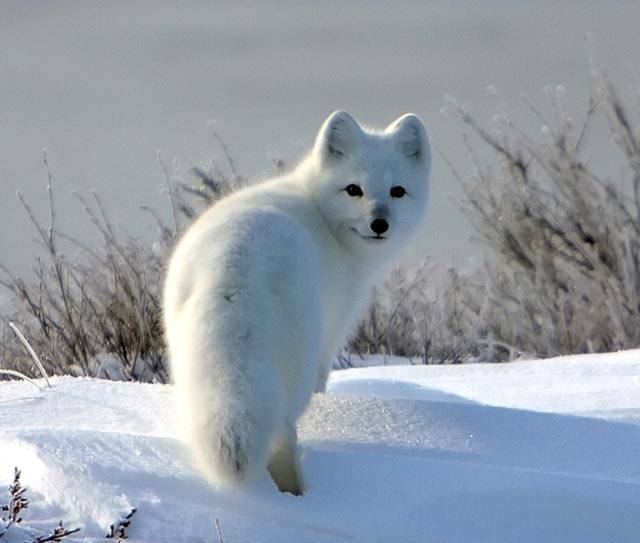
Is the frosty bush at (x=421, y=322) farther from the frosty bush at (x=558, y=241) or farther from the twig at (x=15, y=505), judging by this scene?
the twig at (x=15, y=505)

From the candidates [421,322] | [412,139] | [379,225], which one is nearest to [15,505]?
[379,225]

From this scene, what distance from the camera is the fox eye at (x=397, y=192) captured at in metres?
4.51

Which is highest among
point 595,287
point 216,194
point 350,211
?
point 350,211

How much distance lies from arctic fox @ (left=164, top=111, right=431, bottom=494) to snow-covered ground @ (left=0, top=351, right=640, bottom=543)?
13 centimetres

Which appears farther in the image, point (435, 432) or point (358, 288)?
point (358, 288)

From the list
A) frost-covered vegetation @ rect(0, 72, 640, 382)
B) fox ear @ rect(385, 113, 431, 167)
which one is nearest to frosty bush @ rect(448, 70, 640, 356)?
frost-covered vegetation @ rect(0, 72, 640, 382)

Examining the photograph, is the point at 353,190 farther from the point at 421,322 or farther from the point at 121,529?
the point at 421,322

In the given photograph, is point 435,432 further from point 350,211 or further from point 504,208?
point 504,208

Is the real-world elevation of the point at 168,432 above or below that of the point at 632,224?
above

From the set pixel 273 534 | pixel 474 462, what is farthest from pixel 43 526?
pixel 474 462

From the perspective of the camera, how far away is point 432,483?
131 inches

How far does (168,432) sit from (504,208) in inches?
208

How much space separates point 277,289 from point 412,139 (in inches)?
61.9

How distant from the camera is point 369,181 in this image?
438 cm
